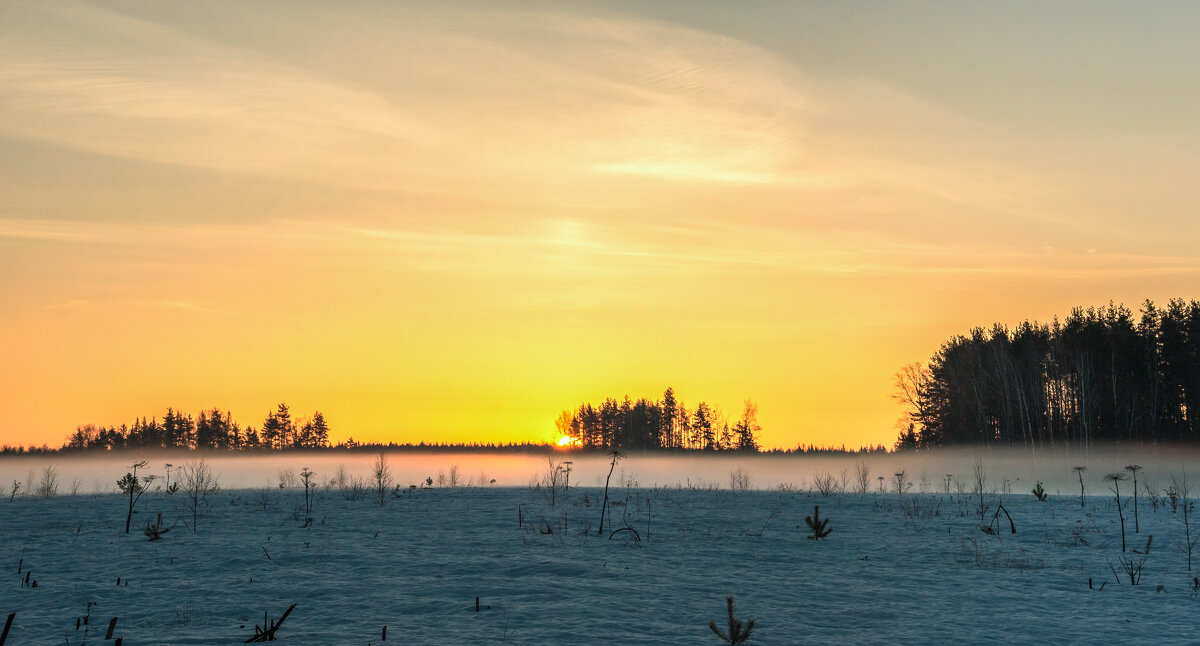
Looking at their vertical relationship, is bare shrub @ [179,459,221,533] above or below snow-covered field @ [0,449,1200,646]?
above

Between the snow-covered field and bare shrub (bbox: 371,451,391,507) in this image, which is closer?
the snow-covered field

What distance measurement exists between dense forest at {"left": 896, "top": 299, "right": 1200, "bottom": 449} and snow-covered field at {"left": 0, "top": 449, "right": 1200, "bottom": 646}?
4711 centimetres

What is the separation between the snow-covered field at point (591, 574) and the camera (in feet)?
33.2

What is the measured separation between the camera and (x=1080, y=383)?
64.9 meters

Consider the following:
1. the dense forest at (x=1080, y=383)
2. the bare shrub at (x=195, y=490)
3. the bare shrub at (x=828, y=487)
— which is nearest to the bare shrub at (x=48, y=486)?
the bare shrub at (x=195, y=490)

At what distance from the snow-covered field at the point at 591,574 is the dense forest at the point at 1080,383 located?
155 feet

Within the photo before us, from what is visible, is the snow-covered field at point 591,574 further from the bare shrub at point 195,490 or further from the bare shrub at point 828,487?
the bare shrub at point 828,487

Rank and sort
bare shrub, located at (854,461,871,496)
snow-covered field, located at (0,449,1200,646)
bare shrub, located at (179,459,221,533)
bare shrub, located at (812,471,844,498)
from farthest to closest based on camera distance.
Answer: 1. bare shrub, located at (854,461,871,496)
2. bare shrub, located at (812,471,844,498)
3. bare shrub, located at (179,459,221,533)
4. snow-covered field, located at (0,449,1200,646)

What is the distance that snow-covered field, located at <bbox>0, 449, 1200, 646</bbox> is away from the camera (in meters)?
10.1

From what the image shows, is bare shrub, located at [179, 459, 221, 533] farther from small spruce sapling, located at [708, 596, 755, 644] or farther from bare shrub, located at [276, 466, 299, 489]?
small spruce sapling, located at [708, 596, 755, 644]

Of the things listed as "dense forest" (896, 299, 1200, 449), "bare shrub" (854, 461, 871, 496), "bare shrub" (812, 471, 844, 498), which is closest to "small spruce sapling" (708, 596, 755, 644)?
"bare shrub" (812, 471, 844, 498)

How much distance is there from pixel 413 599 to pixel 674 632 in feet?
13.3

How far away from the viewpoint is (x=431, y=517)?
21.4 metres

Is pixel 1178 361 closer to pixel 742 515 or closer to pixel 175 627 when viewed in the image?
pixel 742 515
